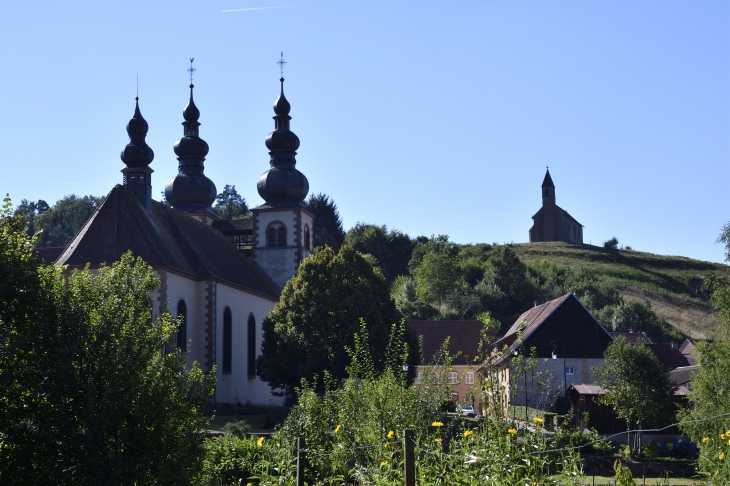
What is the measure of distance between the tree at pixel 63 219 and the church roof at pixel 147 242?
72074 mm

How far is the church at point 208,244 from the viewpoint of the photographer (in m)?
37.9

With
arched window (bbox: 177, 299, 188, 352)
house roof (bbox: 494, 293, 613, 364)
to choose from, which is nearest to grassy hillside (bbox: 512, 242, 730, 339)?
house roof (bbox: 494, 293, 613, 364)

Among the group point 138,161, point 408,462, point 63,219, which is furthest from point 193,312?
point 63,219

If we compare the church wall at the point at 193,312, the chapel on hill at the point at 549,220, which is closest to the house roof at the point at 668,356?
the church wall at the point at 193,312

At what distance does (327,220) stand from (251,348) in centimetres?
5028

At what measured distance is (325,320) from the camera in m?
37.6

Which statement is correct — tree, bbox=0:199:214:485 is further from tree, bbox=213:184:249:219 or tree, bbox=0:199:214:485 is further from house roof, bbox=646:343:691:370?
tree, bbox=213:184:249:219

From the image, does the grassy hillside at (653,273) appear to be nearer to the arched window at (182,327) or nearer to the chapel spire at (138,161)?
the arched window at (182,327)

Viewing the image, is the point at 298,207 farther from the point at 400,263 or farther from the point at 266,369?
the point at 400,263

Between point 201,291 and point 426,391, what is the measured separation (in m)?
28.6

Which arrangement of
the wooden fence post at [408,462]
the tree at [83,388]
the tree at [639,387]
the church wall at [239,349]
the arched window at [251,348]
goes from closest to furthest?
the wooden fence post at [408,462] < the tree at [83,388] < the tree at [639,387] < the church wall at [239,349] < the arched window at [251,348]

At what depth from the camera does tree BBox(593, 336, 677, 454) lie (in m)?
33.4

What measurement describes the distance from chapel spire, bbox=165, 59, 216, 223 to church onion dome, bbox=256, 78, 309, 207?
4367 millimetres

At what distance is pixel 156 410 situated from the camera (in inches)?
496
